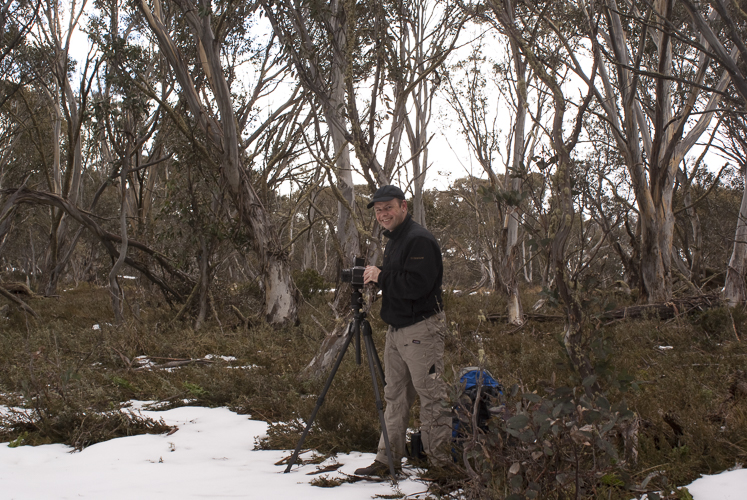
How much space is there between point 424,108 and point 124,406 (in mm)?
14153

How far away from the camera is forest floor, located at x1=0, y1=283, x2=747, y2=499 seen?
2.43 metres

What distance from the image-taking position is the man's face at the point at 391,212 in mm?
3256

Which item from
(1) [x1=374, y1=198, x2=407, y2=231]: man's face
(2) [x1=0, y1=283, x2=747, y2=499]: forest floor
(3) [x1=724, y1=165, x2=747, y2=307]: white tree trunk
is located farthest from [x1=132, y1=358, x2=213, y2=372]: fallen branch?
(3) [x1=724, y1=165, x2=747, y2=307]: white tree trunk

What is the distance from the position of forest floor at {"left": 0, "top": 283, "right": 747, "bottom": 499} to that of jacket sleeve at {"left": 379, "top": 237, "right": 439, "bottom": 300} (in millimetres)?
385

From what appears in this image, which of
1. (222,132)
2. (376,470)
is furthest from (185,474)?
(222,132)

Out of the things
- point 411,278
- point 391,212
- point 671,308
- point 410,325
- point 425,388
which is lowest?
point 425,388

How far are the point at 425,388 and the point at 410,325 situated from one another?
37 centimetres

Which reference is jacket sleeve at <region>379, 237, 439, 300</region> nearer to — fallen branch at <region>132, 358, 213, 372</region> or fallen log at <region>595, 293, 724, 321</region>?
fallen branch at <region>132, 358, 213, 372</region>

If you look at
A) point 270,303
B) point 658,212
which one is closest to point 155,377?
point 270,303

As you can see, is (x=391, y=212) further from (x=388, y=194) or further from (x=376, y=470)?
(x=376, y=470)

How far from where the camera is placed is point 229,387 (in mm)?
5094

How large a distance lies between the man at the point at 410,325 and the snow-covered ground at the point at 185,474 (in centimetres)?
24

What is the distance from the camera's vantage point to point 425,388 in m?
3.10

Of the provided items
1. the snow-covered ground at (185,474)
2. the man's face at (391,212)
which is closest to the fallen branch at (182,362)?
the snow-covered ground at (185,474)
